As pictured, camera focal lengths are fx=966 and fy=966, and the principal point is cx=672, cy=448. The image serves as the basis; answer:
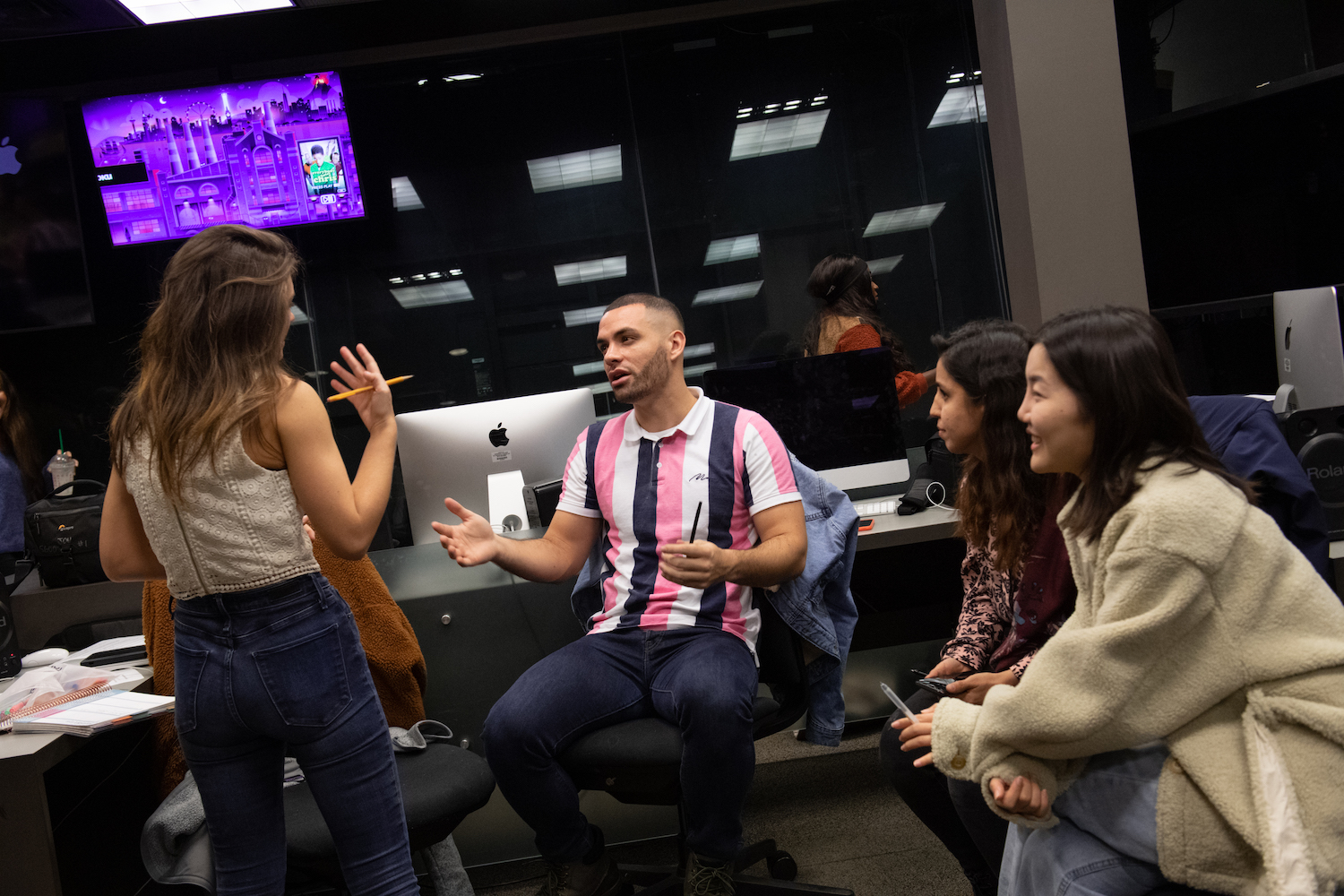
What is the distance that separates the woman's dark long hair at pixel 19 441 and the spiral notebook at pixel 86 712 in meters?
3.07

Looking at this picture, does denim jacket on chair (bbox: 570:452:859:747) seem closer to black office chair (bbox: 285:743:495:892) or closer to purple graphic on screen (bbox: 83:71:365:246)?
black office chair (bbox: 285:743:495:892)

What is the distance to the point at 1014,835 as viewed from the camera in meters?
1.38

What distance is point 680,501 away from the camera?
2133mm

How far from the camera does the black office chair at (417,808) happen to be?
1708 millimetres

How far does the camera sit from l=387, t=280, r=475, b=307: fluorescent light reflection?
5.18 meters

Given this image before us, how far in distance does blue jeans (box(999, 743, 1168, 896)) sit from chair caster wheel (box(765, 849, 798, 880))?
43.7 inches

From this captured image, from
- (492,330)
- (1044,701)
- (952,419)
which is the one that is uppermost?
(492,330)

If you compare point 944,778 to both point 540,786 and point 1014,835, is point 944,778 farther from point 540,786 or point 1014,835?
point 540,786

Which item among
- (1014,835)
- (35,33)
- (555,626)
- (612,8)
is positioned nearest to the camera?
(1014,835)

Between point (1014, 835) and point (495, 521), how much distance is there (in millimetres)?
1593

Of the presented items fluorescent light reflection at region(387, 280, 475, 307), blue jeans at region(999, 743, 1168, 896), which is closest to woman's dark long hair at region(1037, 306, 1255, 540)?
blue jeans at region(999, 743, 1168, 896)

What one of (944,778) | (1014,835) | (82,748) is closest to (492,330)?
(82,748)

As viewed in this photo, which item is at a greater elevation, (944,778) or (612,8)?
(612,8)

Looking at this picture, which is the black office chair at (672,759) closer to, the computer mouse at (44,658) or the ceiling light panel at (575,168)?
the computer mouse at (44,658)
